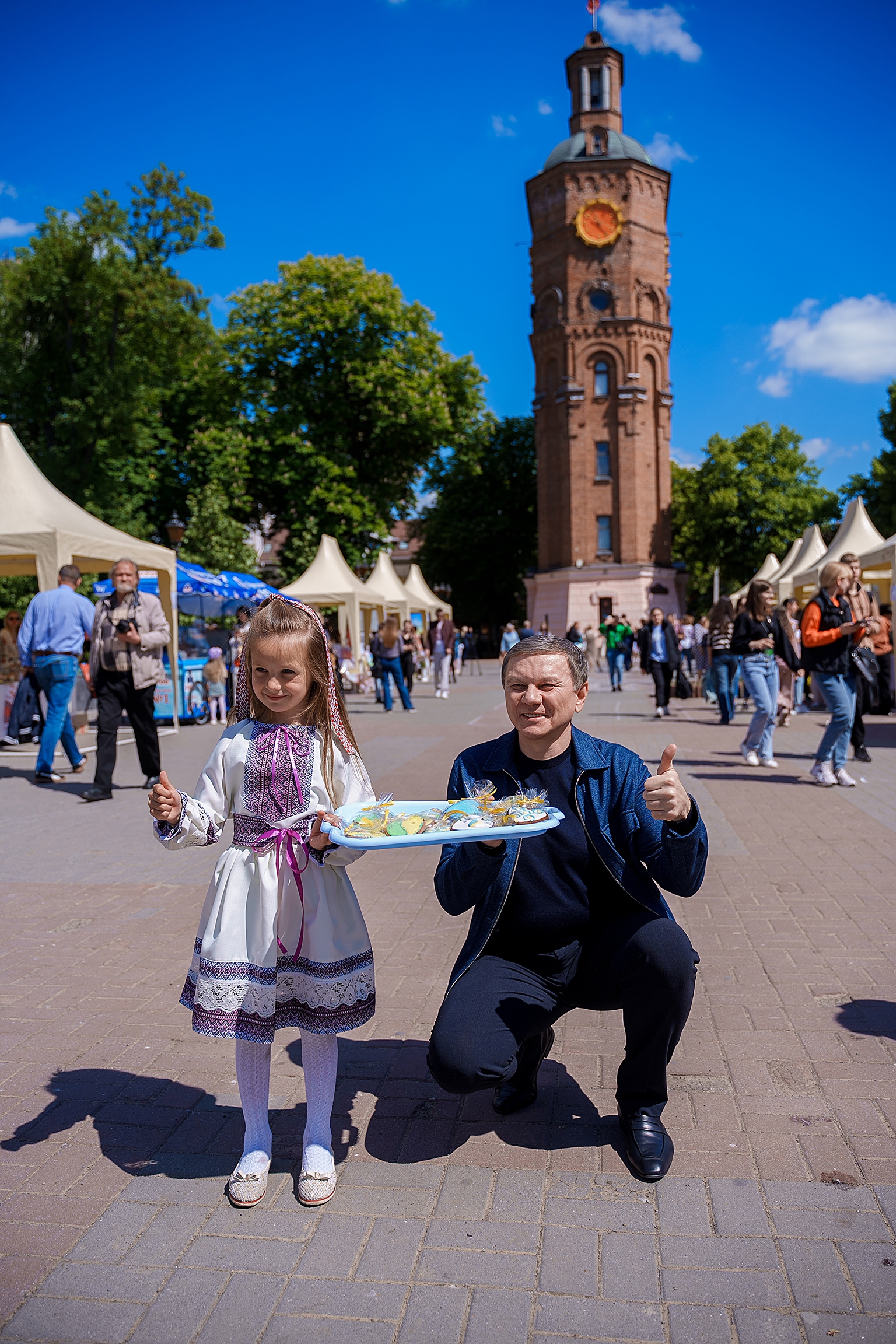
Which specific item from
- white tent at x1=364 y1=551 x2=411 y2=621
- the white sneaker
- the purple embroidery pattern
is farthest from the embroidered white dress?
white tent at x1=364 y1=551 x2=411 y2=621

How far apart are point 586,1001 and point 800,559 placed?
2502cm

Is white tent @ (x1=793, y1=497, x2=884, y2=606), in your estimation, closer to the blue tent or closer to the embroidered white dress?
the blue tent

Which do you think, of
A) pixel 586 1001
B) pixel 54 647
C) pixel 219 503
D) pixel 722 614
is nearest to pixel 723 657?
pixel 722 614

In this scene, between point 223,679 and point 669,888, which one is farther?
point 223,679

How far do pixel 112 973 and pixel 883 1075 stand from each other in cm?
318

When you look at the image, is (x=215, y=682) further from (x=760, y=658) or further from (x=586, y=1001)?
(x=586, y=1001)

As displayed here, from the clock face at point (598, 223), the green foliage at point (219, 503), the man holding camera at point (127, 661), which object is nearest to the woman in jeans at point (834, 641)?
the man holding camera at point (127, 661)

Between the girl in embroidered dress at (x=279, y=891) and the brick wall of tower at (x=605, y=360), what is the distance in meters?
45.6

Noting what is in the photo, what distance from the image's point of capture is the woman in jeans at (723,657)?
1380 cm

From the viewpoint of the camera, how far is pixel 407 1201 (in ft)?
8.74

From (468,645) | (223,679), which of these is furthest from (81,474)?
(468,645)

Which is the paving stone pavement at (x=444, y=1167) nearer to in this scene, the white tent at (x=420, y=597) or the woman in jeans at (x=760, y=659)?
the woman in jeans at (x=760, y=659)

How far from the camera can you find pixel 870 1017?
12.6 ft

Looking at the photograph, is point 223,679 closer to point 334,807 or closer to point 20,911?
point 20,911
